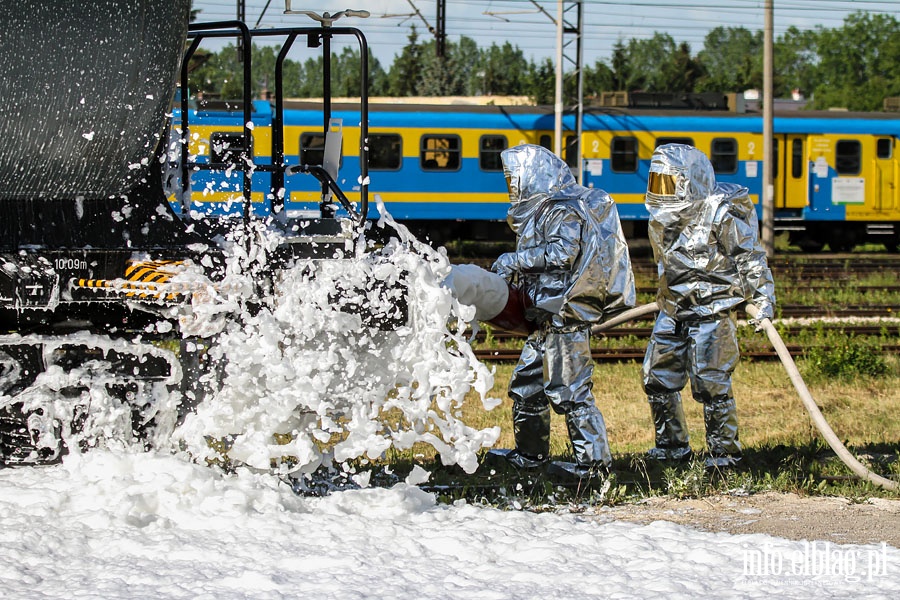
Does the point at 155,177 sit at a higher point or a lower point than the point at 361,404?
higher

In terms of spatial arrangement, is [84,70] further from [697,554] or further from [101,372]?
[697,554]

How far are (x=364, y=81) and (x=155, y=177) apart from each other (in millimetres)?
1113

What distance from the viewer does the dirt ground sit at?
207 inches

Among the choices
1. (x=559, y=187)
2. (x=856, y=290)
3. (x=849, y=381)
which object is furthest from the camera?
(x=856, y=290)

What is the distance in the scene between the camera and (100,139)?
199 inches

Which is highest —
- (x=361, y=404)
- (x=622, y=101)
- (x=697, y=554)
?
(x=622, y=101)

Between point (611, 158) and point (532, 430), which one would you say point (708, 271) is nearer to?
point (532, 430)

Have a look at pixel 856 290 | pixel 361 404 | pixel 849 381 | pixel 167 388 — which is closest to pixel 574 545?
pixel 361 404

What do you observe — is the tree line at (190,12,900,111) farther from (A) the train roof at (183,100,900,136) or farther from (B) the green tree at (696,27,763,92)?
(A) the train roof at (183,100,900,136)

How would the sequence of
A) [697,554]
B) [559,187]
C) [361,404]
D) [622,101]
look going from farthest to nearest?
[622,101] → [559,187] → [361,404] → [697,554]

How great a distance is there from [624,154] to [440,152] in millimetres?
3807

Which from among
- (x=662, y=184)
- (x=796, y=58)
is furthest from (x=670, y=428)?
(x=796, y=58)

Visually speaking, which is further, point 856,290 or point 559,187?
point 856,290

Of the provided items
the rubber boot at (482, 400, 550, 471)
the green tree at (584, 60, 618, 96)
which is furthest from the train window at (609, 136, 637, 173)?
the green tree at (584, 60, 618, 96)
